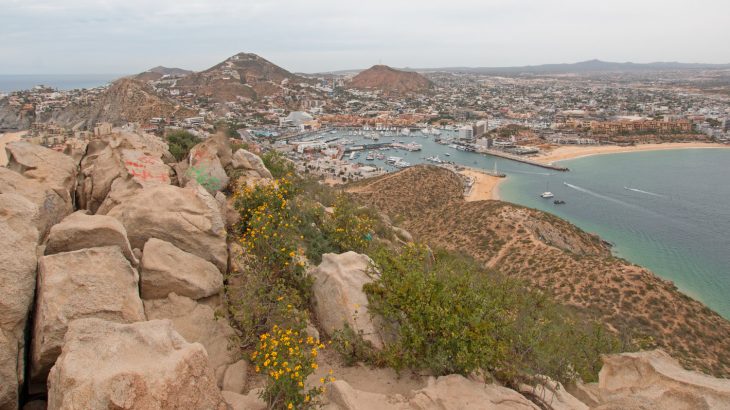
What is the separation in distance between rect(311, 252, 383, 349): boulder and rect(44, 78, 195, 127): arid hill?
228ft

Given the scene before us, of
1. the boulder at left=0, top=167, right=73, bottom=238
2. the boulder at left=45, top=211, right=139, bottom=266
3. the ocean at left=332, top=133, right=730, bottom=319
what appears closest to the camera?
the boulder at left=45, top=211, right=139, bottom=266

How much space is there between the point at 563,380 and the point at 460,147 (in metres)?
85.0

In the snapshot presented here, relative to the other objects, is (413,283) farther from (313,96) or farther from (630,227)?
(313,96)

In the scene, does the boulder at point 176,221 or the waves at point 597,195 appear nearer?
the boulder at point 176,221

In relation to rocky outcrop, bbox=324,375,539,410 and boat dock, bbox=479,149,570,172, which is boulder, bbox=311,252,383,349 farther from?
boat dock, bbox=479,149,570,172

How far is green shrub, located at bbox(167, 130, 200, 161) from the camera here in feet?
46.5

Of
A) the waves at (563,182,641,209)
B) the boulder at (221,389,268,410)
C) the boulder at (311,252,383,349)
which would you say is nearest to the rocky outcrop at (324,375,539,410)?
the boulder at (221,389,268,410)

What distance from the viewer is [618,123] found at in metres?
99.0

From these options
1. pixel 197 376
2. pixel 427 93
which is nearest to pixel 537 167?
pixel 197 376

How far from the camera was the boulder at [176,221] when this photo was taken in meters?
7.52

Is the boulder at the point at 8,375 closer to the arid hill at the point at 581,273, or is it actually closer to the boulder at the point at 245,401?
the boulder at the point at 245,401

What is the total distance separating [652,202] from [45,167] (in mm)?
60844

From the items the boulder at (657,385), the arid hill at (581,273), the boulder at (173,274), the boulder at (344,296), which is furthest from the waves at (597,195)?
the boulder at (173,274)

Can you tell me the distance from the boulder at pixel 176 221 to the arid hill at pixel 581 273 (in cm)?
1286
